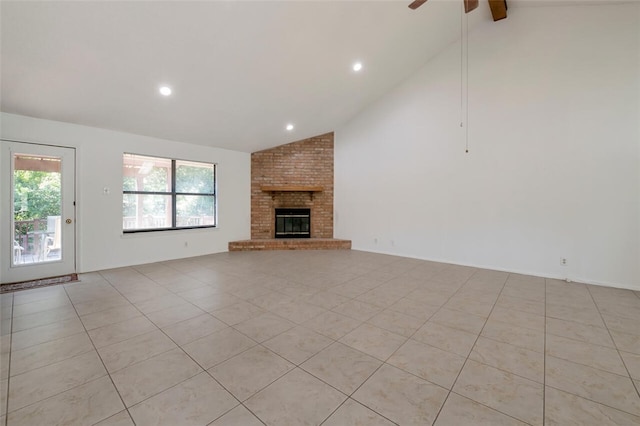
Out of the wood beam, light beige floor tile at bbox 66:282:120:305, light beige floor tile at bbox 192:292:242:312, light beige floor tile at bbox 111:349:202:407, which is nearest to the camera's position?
light beige floor tile at bbox 111:349:202:407

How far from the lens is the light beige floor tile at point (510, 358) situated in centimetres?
181

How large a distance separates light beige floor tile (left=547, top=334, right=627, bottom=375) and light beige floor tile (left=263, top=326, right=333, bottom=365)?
1.79 m

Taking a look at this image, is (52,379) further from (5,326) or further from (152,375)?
(5,326)

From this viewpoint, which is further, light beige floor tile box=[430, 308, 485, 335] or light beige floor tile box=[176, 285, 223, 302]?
light beige floor tile box=[176, 285, 223, 302]

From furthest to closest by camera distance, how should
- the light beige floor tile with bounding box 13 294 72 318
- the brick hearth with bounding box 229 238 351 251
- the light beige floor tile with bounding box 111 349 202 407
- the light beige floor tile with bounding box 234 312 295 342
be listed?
1. the brick hearth with bounding box 229 238 351 251
2. the light beige floor tile with bounding box 13 294 72 318
3. the light beige floor tile with bounding box 234 312 295 342
4. the light beige floor tile with bounding box 111 349 202 407

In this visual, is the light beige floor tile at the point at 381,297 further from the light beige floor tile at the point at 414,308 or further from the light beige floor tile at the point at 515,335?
the light beige floor tile at the point at 515,335

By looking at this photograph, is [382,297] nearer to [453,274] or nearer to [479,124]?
[453,274]

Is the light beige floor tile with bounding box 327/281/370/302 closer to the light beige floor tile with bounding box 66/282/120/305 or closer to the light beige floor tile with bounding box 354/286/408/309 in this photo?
the light beige floor tile with bounding box 354/286/408/309

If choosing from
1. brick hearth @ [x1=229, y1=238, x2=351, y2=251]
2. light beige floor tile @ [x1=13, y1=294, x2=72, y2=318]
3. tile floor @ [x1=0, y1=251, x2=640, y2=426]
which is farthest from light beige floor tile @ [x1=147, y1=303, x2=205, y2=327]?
brick hearth @ [x1=229, y1=238, x2=351, y2=251]

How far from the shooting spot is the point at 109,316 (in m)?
2.68

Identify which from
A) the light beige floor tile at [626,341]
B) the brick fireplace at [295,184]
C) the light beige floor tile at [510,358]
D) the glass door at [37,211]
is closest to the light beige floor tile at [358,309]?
the light beige floor tile at [510,358]

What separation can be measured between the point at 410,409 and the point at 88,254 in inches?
200

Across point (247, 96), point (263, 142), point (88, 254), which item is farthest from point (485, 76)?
point (88, 254)

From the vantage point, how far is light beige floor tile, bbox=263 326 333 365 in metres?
1.99
